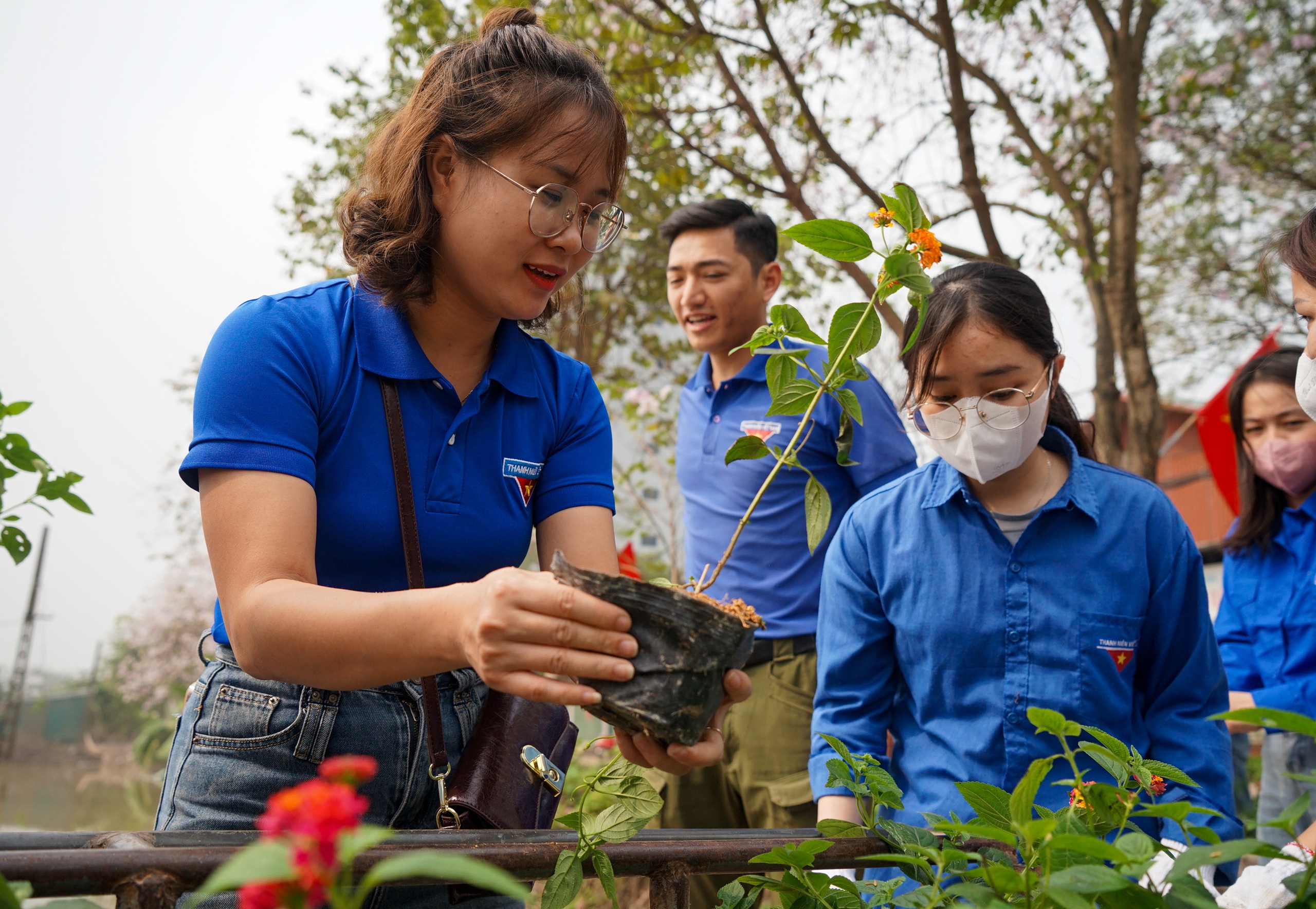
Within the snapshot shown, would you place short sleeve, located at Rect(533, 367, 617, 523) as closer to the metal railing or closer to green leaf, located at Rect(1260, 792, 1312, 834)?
the metal railing

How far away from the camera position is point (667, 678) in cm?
89

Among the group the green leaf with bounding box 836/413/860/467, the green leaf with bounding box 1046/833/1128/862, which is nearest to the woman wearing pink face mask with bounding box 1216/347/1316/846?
the green leaf with bounding box 836/413/860/467

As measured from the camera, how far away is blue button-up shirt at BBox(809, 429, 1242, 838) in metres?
1.61

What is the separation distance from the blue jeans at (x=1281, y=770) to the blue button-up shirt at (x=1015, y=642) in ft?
4.04

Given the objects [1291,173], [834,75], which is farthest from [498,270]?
[1291,173]

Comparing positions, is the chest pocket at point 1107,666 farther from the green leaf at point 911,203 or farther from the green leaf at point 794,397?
the green leaf at point 911,203

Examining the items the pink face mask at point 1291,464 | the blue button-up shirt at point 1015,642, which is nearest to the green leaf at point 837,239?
the blue button-up shirt at point 1015,642

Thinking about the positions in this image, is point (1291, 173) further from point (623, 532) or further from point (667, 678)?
point (667, 678)

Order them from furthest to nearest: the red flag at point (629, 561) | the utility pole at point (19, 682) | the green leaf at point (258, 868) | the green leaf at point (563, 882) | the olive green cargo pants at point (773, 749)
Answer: the utility pole at point (19, 682), the red flag at point (629, 561), the olive green cargo pants at point (773, 749), the green leaf at point (563, 882), the green leaf at point (258, 868)

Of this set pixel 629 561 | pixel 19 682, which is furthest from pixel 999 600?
pixel 19 682

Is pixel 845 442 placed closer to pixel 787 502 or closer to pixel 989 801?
pixel 989 801

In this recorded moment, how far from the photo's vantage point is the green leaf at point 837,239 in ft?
3.40

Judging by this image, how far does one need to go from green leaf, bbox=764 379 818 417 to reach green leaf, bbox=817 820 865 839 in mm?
482

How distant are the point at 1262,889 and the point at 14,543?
1.72 m
